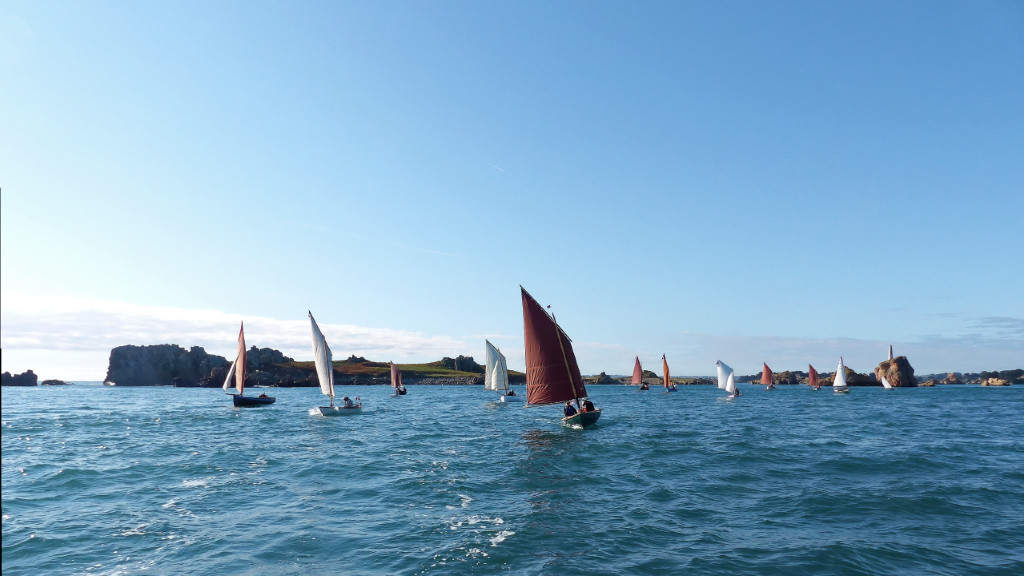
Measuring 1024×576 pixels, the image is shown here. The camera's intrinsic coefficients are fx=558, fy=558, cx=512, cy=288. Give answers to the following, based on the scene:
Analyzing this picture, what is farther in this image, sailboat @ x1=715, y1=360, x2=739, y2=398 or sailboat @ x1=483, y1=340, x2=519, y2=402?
sailboat @ x1=715, y1=360, x2=739, y2=398

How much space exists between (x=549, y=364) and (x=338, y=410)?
32.5 meters

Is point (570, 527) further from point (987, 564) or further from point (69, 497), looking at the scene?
point (69, 497)

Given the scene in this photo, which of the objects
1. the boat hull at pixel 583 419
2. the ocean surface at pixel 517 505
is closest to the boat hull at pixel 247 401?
the ocean surface at pixel 517 505

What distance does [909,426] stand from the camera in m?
57.1

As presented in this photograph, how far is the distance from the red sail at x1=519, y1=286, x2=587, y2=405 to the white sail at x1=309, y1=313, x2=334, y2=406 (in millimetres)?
30007

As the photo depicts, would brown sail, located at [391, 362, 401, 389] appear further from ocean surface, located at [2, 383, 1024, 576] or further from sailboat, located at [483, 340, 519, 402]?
ocean surface, located at [2, 383, 1024, 576]

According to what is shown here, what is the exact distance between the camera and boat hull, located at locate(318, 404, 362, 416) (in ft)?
228

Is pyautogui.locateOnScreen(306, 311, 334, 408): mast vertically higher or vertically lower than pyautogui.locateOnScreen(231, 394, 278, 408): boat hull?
higher

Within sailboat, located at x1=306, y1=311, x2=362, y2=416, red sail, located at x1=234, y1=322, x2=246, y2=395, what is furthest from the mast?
red sail, located at x1=234, y1=322, x2=246, y2=395

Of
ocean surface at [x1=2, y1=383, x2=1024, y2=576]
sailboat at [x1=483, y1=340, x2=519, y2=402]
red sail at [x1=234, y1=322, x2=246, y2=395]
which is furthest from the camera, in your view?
sailboat at [x1=483, y1=340, x2=519, y2=402]

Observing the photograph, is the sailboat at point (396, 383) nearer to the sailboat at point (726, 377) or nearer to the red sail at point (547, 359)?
the sailboat at point (726, 377)

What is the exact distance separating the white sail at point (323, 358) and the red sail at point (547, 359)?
30007 mm

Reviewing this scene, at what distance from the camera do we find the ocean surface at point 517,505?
18.9 meters

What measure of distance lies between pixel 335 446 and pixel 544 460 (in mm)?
17014
